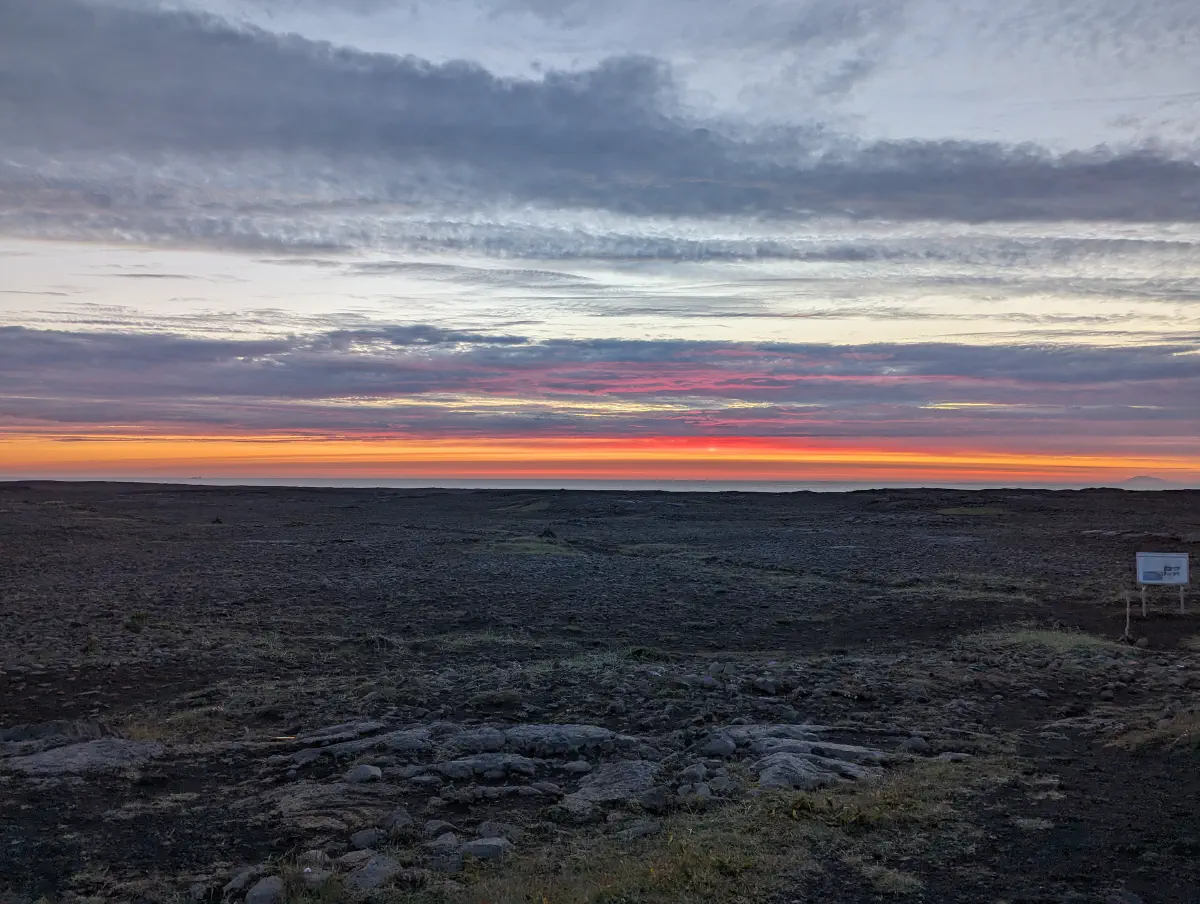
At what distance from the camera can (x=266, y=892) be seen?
6.64 meters

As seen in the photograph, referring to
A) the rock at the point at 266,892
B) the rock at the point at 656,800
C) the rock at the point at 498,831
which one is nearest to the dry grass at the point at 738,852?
the rock at the point at 656,800

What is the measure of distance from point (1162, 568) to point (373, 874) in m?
17.0

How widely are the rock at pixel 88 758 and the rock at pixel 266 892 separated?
3855mm

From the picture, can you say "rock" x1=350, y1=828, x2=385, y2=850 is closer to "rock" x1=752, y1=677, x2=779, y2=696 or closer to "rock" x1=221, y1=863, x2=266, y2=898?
"rock" x1=221, y1=863, x2=266, y2=898

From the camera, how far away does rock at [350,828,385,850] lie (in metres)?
7.64

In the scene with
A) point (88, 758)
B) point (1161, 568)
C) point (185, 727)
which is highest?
point (1161, 568)

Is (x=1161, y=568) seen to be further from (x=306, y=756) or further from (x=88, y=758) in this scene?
(x=88, y=758)

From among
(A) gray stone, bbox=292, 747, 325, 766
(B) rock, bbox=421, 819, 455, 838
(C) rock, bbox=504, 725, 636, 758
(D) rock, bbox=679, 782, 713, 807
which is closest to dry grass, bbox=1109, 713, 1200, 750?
(D) rock, bbox=679, 782, 713, 807

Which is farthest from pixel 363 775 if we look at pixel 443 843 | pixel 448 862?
pixel 448 862

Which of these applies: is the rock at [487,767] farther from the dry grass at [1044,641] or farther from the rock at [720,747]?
the dry grass at [1044,641]

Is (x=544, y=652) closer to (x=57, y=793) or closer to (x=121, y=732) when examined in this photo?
(x=121, y=732)

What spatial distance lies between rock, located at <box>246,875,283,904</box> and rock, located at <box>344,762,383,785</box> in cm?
Result: 235

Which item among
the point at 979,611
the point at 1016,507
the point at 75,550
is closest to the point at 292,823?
the point at 979,611

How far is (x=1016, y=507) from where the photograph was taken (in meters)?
60.2
